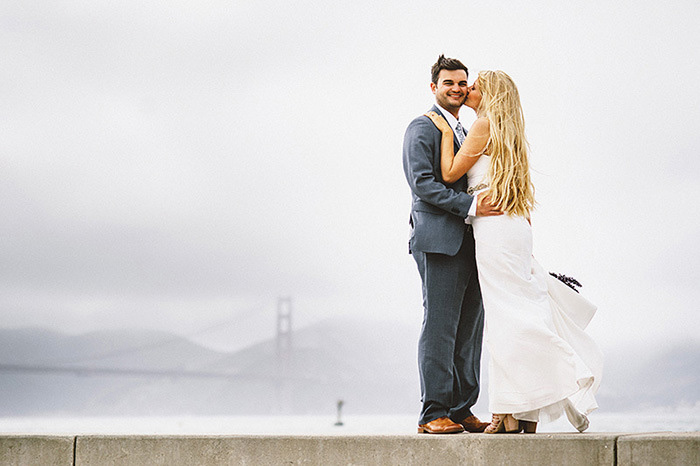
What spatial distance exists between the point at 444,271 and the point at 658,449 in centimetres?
114

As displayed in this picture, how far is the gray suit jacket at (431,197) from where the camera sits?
3436mm

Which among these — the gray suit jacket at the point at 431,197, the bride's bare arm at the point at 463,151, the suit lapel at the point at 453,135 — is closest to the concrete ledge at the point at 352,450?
the gray suit jacket at the point at 431,197

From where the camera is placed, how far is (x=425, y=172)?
3488 millimetres

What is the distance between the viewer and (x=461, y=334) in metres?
3.67

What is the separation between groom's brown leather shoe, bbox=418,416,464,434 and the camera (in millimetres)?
3301

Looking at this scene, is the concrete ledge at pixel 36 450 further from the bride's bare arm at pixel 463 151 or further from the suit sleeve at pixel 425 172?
the bride's bare arm at pixel 463 151

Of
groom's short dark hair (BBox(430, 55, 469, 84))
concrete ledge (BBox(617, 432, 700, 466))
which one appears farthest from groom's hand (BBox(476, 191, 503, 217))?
concrete ledge (BBox(617, 432, 700, 466))

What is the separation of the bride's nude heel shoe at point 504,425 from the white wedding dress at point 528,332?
3cm

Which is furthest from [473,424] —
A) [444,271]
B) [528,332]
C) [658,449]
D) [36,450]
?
[36,450]

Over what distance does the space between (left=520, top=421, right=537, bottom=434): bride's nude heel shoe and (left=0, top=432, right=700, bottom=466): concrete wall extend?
26 cm

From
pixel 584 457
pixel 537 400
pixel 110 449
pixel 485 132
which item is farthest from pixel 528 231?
pixel 110 449

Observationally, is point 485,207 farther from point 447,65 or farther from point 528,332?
point 447,65

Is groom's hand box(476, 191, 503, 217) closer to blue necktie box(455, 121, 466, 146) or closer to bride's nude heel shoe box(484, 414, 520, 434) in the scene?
blue necktie box(455, 121, 466, 146)

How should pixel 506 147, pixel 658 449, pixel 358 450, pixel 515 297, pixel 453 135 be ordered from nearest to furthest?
pixel 658 449 → pixel 358 450 → pixel 515 297 → pixel 506 147 → pixel 453 135
